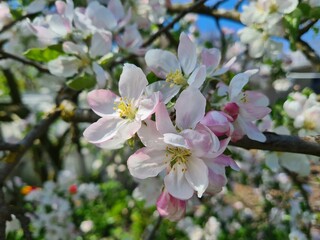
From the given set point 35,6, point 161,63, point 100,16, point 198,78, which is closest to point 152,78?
point 161,63

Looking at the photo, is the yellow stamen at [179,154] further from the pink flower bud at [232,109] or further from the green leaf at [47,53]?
the green leaf at [47,53]

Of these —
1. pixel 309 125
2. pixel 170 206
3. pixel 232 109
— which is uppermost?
pixel 232 109

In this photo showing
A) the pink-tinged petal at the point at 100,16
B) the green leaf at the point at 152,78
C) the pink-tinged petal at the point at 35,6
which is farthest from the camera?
the pink-tinged petal at the point at 35,6

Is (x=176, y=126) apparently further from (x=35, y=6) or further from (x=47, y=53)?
(x=35, y=6)

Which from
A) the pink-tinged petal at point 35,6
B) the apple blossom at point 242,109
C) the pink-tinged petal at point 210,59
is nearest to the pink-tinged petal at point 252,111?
the apple blossom at point 242,109

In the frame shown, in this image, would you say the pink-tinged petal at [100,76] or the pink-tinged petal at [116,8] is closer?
the pink-tinged petal at [100,76]

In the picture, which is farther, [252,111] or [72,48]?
[72,48]

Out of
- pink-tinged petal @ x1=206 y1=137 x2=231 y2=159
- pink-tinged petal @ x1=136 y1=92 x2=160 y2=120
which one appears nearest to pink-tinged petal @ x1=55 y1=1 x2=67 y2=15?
pink-tinged petal @ x1=136 y1=92 x2=160 y2=120
